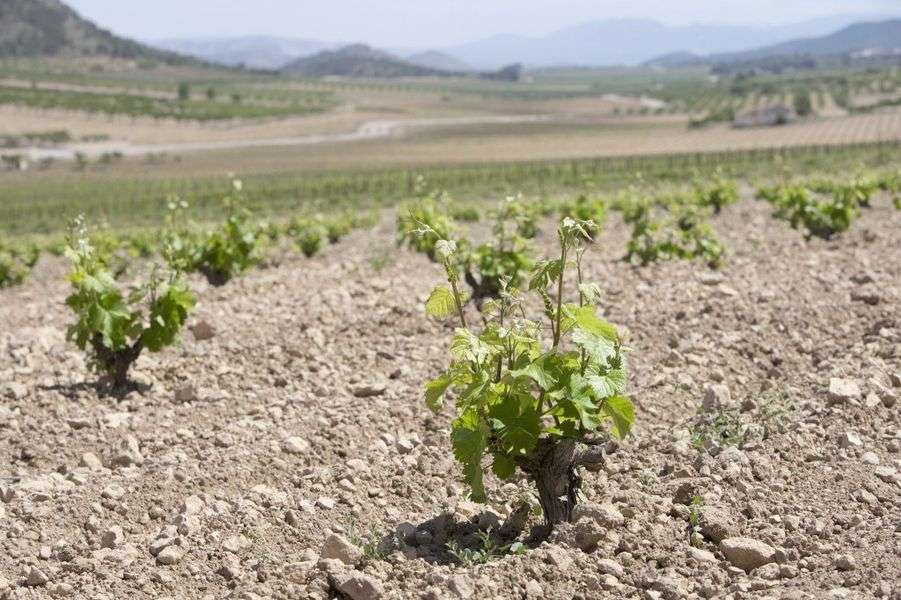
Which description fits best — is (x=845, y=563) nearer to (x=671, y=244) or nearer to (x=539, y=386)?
(x=539, y=386)

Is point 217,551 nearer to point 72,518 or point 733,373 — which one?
point 72,518

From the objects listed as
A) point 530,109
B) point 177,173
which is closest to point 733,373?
point 177,173

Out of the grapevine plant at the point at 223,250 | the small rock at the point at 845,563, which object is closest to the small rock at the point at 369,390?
the small rock at the point at 845,563

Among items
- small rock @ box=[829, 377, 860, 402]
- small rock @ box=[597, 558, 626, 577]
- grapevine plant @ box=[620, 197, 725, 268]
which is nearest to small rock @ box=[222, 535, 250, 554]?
small rock @ box=[597, 558, 626, 577]

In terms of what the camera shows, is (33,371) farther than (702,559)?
Yes

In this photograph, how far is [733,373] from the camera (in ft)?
22.1

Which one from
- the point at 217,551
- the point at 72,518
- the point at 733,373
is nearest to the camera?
the point at 217,551

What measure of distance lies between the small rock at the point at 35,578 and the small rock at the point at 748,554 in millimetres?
3181

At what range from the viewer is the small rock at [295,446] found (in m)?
5.77

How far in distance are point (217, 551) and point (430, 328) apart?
4.03 metres

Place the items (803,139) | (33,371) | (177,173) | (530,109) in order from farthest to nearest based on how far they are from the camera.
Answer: (530,109) → (803,139) → (177,173) → (33,371)

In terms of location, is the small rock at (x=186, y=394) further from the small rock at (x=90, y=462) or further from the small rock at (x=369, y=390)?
the small rock at (x=369, y=390)

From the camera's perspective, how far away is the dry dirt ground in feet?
14.1

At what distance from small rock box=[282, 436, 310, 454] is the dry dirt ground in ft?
0.04
